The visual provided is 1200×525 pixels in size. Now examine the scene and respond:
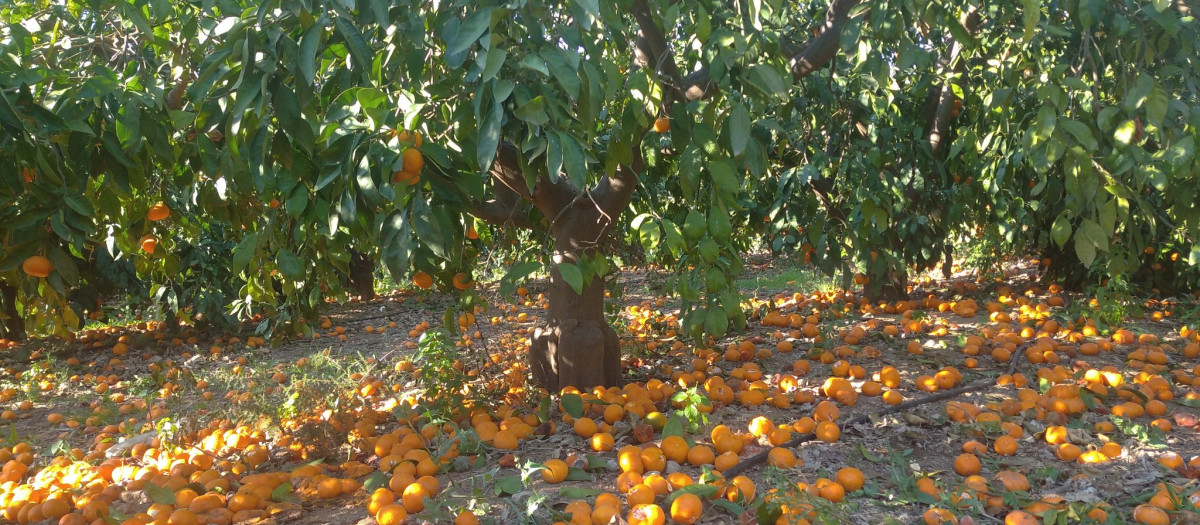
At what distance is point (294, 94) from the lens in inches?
69.4

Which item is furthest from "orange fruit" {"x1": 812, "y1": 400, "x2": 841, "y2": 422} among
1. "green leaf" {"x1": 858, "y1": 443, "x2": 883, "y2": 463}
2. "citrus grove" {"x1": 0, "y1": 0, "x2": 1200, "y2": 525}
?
"green leaf" {"x1": 858, "y1": 443, "x2": 883, "y2": 463}

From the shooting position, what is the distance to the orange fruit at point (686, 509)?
1.97m

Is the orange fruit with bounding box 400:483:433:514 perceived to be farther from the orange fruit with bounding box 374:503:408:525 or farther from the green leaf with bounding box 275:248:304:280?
the green leaf with bounding box 275:248:304:280

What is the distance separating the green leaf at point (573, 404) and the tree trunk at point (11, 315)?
490 centimetres

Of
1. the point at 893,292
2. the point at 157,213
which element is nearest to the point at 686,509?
the point at 157,213

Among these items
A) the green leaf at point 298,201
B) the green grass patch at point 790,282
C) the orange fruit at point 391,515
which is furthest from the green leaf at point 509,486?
the green grass patch at point 790,282

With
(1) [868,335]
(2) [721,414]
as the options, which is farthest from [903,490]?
(1) [868,335]

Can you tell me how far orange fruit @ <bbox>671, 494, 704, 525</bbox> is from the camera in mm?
1967

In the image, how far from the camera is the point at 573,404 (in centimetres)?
283

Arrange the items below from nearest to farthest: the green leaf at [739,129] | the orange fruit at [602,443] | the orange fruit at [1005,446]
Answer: the green leaf at [739,129], the orange fruit at [1005,446], the orange fruit at [602,443]

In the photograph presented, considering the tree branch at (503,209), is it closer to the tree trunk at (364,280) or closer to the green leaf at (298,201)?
the green leaf at (298,201)

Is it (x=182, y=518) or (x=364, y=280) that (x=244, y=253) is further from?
(x=364, y=280)

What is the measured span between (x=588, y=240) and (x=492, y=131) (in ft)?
5.31

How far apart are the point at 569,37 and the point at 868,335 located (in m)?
3.20
